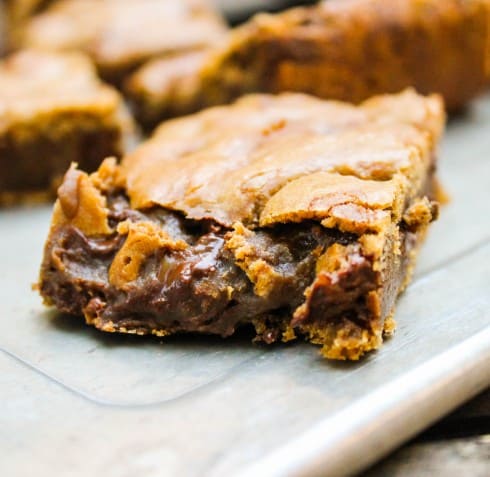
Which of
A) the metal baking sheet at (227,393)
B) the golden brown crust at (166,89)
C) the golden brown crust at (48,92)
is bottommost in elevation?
the metal baking sheet at (227,393)

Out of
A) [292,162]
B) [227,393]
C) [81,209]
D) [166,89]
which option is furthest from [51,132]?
[227,393]

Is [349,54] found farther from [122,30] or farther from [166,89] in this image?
[122,30]

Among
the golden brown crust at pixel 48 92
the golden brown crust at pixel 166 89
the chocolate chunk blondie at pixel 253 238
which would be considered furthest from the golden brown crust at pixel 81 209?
the golden brown crust at pixel 166 89

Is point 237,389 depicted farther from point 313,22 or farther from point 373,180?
point 313,22

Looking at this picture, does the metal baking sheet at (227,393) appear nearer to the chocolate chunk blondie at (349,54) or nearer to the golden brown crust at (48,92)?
the golden brown crust at (48,92)

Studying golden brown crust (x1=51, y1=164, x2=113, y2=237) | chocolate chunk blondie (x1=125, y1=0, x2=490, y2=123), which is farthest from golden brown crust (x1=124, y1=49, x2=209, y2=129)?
golden brown crust (x1=51, y1=164, x2=113, y2=237)

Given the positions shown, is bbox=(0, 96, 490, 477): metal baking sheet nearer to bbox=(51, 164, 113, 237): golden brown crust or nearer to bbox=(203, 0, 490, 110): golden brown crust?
bbox=(51, 164, 113, 237): golden brown crust
